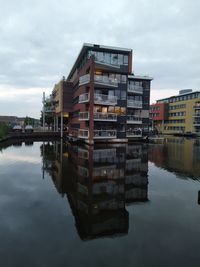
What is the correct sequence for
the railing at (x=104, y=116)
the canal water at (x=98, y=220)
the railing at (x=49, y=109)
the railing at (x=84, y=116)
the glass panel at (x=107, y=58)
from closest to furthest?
the canal water at (x=98, y=220), the railing at (x=104, y=116), the railing at (x=84, y=116), the glass panel at (x=107, y=58), the railing at (x=49, y=109)

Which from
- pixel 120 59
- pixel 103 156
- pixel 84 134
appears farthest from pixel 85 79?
pixel 103 156

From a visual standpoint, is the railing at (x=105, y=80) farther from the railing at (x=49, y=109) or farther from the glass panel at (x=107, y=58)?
the railing at (x=49, y=109)

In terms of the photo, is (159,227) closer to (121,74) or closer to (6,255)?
(6,255)

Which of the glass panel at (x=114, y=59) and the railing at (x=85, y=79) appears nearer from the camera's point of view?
the railing at (x=85, y=79)

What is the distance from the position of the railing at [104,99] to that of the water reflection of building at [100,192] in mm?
19748

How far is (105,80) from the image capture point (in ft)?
126

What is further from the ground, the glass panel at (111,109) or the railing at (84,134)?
the glass panel at (111,109)

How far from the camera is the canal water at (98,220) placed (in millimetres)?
6203

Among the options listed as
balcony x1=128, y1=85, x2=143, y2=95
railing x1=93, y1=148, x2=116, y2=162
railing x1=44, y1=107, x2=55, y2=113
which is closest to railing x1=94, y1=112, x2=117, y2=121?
balcony x1=128, y1=85, x2=143, y2=95

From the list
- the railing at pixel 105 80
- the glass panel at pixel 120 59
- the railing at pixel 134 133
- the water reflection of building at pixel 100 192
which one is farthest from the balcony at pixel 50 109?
the water reflection of building at pixel 100 192

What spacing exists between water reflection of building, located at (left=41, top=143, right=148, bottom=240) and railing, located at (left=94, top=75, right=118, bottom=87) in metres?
21.0

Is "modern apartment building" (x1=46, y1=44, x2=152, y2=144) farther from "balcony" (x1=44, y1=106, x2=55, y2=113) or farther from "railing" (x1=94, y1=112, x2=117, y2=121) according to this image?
"balcony" (x1=44, y1=106, x2=55, y2=113)

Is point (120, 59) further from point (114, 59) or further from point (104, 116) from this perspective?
point (104, 116)

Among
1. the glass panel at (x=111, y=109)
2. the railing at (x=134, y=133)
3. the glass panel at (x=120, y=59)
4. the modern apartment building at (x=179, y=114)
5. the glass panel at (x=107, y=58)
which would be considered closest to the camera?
the glass panel at (x=111, y=109)
